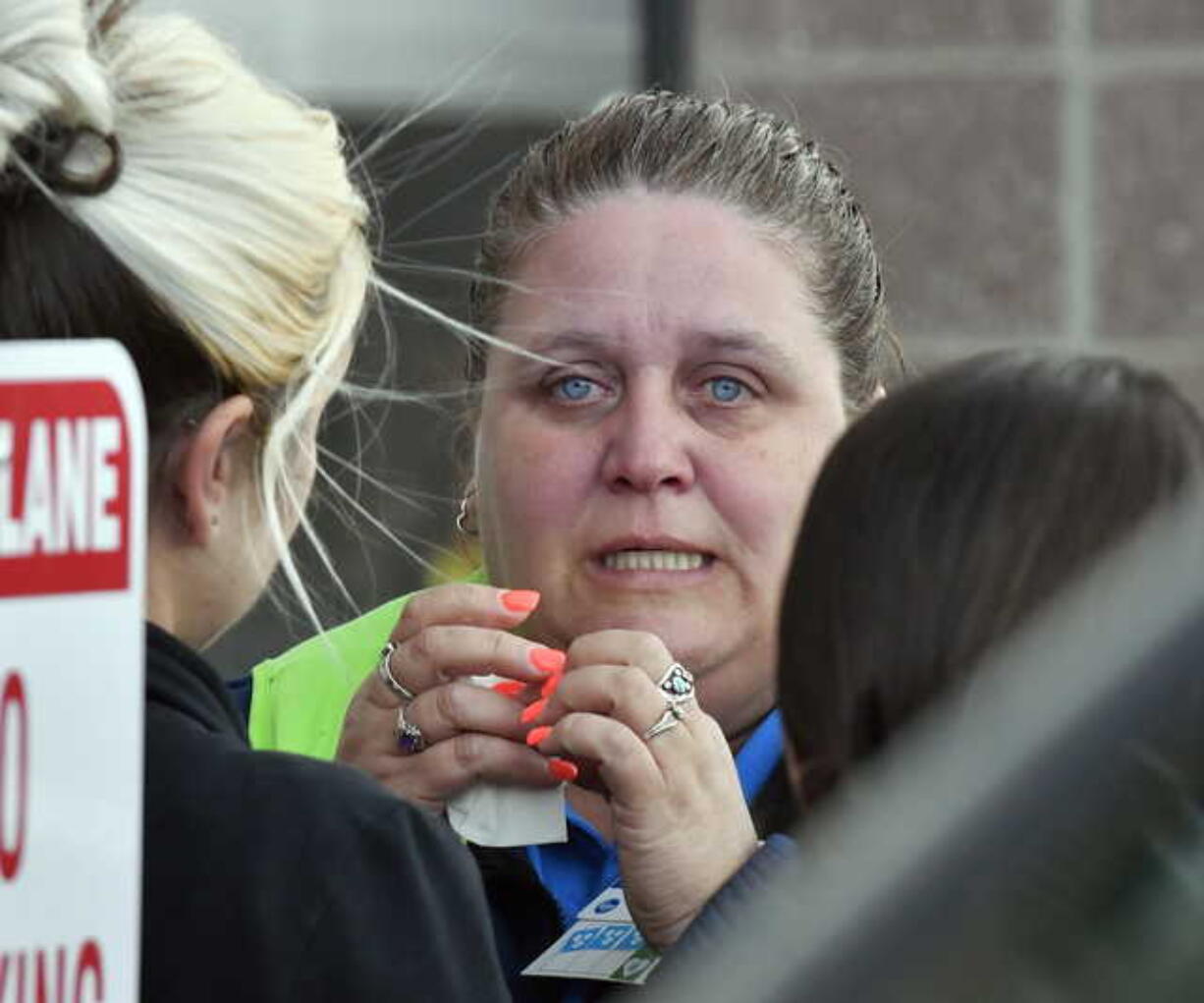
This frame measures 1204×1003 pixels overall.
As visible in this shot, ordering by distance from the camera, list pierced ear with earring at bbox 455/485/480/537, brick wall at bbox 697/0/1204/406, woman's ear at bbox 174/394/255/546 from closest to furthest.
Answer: woman's ear at bbox 174/394/255/546 → pierced ear with earring at bbox 455/485/480/537 → brick wall at bbox 697/0/1204/406

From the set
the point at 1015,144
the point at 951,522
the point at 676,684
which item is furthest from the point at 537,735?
the point at 1015,144

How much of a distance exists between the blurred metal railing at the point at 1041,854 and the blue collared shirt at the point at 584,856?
4.29 feet

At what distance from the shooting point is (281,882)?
6.99 feet

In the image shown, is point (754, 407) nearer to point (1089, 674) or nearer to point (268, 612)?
point (1089, 674)

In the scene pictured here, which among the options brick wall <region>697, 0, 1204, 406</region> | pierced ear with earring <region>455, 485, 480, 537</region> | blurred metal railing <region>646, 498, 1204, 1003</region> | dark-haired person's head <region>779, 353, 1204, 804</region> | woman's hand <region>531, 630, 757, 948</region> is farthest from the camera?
brick wall <region>697, 0, 1204, 406</region>

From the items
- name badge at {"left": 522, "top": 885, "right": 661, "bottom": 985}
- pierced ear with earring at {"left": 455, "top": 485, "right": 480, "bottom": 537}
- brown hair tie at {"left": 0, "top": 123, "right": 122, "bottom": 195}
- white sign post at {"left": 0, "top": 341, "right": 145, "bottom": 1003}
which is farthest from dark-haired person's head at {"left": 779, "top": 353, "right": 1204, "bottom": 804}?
pierced ear with earring at {"left": 455, "top": 485, "right": 480, "bottom": 537}

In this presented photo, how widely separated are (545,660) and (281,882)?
0.68m

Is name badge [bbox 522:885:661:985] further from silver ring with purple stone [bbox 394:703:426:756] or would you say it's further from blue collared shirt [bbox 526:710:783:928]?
silver ring with purple stone [bbox 394:703:426:756]

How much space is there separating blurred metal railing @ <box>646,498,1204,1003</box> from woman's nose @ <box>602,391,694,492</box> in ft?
4.52

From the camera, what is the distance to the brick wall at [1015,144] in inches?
252

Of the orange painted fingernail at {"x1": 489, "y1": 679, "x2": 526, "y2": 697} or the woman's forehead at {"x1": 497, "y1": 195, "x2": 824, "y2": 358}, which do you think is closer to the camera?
the orange painted fingernail at {"x1": 489, "y1": 679, "x2": 526, "y2": 697}

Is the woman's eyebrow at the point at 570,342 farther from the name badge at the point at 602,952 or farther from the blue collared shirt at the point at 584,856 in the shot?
the name badge at the point at 602,952

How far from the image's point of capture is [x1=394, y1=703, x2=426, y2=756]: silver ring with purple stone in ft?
9.25


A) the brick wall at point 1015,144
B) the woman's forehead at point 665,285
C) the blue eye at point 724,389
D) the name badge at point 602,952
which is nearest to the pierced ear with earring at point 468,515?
the woman's forehead at point 665,285
